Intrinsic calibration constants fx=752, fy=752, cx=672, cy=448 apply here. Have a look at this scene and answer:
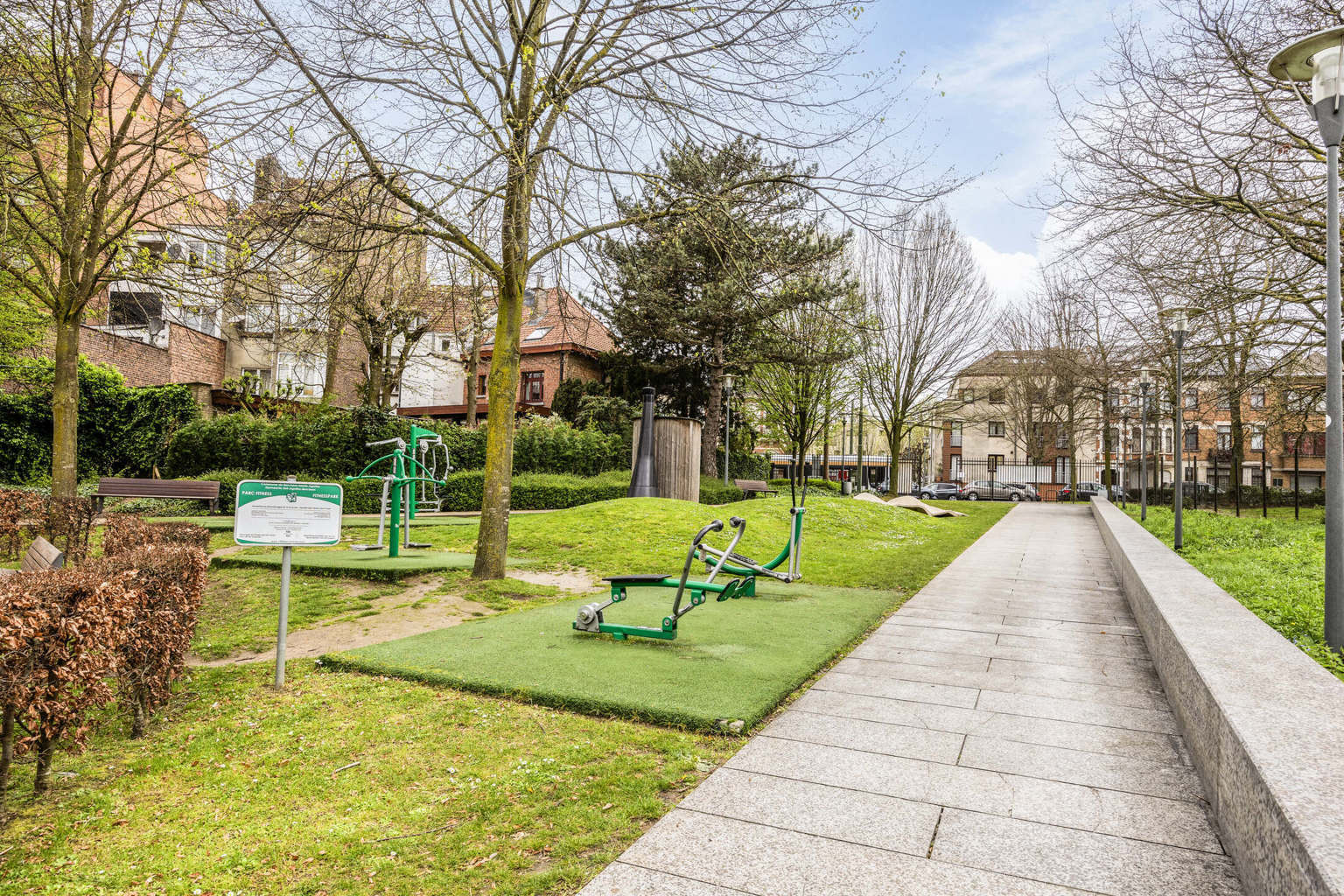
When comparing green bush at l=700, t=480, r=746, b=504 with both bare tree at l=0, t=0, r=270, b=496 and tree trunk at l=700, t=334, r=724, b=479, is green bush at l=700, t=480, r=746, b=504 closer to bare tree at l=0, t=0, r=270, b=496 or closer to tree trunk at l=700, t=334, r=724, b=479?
tree trunk at l=700, t=334, r=724, b=479

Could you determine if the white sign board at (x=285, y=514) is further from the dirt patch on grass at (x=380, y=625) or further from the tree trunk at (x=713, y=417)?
the tree trunk at (x=713, y=417)

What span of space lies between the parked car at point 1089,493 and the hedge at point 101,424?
31.1 m

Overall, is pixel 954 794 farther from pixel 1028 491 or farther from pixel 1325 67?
pixel 1028 491

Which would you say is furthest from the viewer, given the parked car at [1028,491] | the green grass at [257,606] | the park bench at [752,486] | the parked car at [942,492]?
the parked car at [942,492]

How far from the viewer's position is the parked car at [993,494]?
150ft

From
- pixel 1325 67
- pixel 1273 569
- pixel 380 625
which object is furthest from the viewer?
pixel 1273 569

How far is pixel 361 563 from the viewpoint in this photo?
9.70 metres

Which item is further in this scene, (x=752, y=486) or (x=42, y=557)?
(x=752, y=486)

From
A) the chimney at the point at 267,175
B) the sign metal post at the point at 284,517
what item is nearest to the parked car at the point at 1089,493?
the chimney at the point at 267,175

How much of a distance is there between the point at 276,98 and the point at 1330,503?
9165 mm

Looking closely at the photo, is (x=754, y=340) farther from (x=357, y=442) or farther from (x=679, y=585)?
(x=679, y=585)

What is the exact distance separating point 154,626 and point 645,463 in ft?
45.3

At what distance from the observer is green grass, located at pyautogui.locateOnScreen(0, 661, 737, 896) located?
8.48 feet

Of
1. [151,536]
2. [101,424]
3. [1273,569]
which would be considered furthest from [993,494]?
[151,536]
